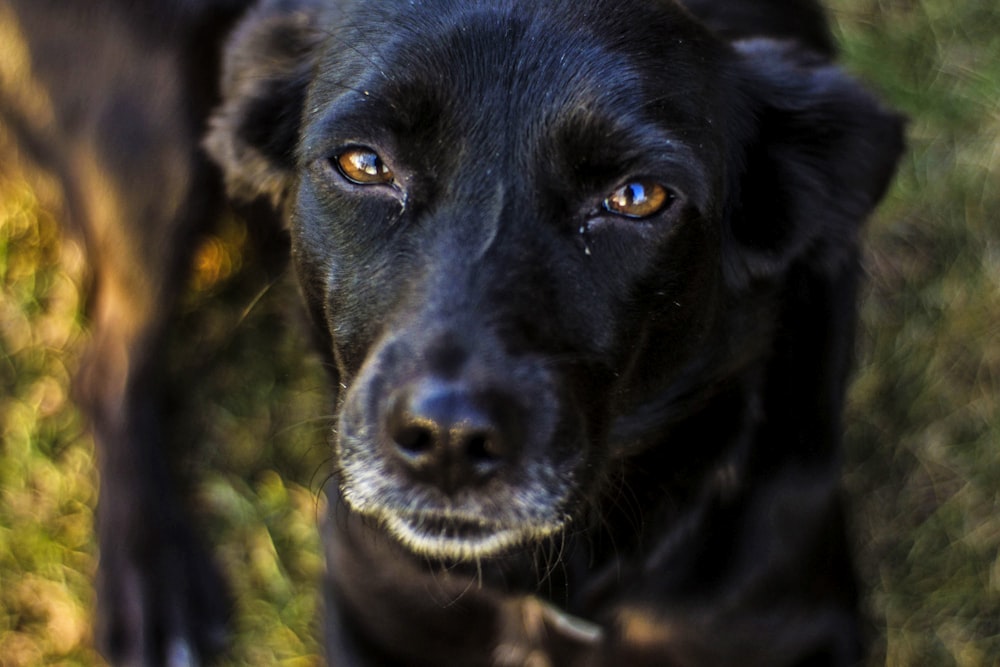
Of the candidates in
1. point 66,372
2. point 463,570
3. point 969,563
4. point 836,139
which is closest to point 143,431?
point 66,372

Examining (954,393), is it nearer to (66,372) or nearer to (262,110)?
(262,110)

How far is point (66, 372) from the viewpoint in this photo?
12.2ft

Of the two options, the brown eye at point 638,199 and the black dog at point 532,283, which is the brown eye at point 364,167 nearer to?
the black dog at point 532,283

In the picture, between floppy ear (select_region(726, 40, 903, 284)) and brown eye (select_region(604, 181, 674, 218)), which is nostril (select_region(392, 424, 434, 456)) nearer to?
brown eye (select_region(604, 181, 674, 218))

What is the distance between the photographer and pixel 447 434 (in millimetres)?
1841

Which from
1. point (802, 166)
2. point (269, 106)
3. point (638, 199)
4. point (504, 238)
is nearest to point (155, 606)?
point (269, 106)

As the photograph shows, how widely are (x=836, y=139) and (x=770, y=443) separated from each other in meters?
0.65

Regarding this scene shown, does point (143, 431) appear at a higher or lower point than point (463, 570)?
lower

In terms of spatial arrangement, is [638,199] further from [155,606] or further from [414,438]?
[155,606]

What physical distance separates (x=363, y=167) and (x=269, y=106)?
1.68ft

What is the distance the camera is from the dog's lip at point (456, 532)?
2.09 metres

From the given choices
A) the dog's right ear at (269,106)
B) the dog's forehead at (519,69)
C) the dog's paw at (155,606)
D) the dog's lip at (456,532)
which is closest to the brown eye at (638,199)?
the dog's forehead at (519,69)

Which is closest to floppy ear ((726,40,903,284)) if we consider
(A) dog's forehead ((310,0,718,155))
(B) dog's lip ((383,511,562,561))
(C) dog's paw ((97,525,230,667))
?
(A) dog's forehead ((310,0,718,155))

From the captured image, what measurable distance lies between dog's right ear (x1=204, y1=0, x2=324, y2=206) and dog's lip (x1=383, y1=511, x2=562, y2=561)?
802mm
